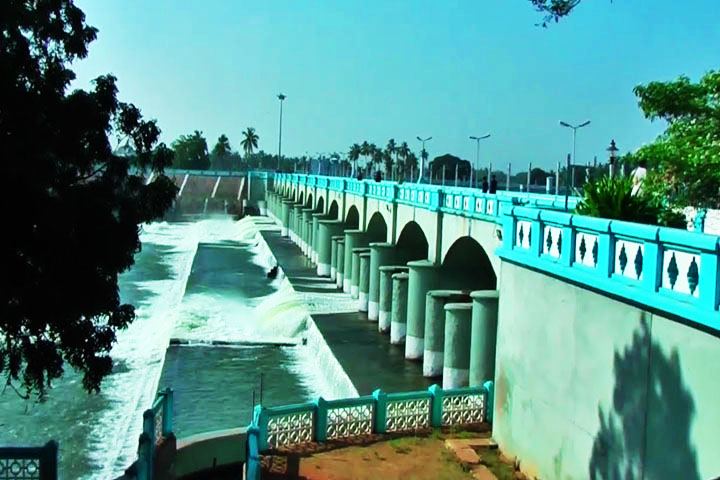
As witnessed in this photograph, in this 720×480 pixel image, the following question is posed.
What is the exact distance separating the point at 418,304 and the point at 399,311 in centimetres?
185

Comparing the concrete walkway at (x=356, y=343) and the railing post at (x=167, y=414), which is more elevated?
the railing post at (x=167, y=414)

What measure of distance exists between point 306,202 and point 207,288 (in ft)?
83.0

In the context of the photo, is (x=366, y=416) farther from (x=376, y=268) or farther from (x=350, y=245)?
(x=350, y=245)

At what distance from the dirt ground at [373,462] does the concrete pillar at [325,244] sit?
101 feet

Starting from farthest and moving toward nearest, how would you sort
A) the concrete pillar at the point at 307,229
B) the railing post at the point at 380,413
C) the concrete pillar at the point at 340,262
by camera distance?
the concrete pillar at the point at 307,229
the concrete pillar at the point at 340,262
the railing post at the point at 380,413

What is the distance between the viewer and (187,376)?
22641 millimetres

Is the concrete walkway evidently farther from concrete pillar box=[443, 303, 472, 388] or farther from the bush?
the bush

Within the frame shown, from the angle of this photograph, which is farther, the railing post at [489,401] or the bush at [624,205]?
the railing post at [489,401]

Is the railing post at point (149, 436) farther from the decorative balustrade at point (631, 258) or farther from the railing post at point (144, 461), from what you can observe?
the decorative balustrade at point (631, 258)

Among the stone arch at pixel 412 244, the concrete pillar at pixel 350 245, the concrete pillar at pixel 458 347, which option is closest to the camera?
the concrete pillar at pixel 458 347

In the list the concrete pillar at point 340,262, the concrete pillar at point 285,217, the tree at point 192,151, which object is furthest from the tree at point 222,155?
the concrete pillar at point 340,262

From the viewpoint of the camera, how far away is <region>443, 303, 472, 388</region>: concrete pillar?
794 inches

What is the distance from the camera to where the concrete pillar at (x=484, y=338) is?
57.8 ft


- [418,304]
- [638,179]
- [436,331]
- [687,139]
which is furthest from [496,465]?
[418,304]
